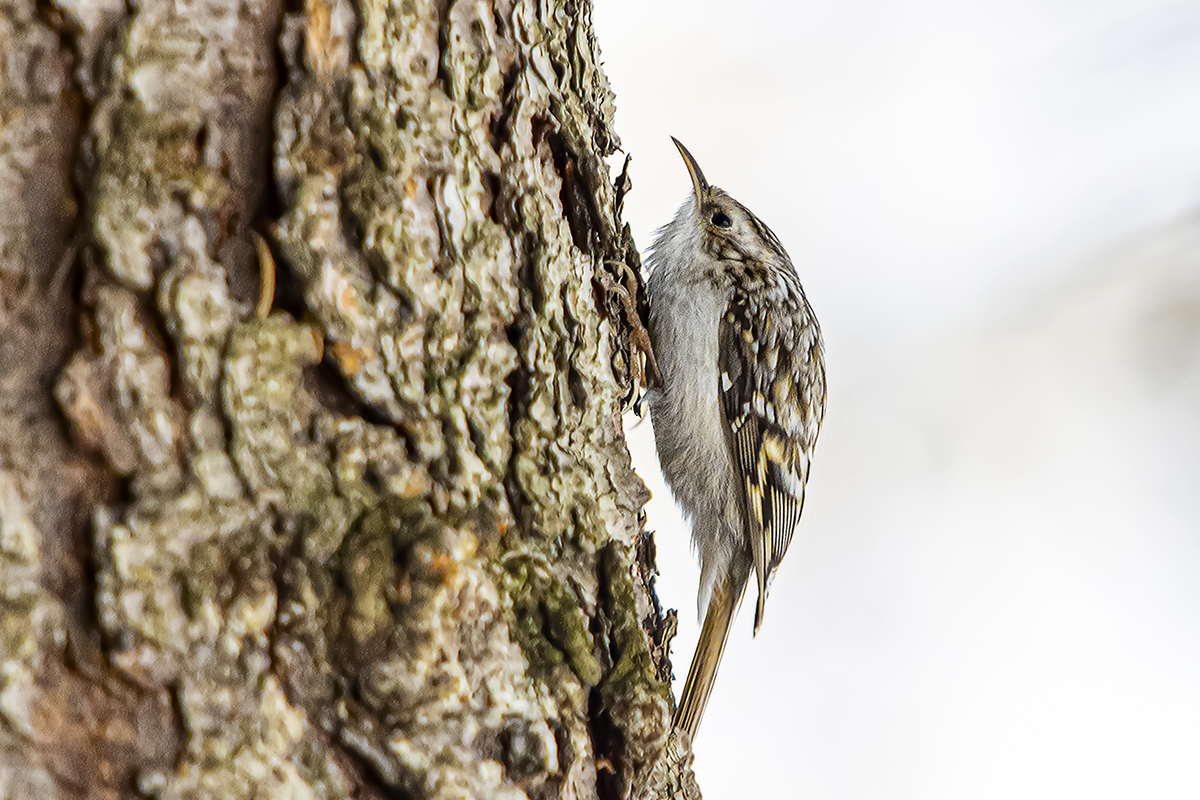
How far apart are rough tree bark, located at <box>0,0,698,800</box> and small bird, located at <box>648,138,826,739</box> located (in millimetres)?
786

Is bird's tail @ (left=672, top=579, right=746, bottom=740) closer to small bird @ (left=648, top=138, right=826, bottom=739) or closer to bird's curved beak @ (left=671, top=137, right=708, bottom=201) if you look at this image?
small bird @ (left=648, top=138, right=826, bottom=739)

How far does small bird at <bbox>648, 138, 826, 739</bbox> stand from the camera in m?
1.53

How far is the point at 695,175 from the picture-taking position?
5.27 ft

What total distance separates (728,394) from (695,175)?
394mm

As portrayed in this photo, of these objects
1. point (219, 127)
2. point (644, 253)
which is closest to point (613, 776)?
point (219, 127)

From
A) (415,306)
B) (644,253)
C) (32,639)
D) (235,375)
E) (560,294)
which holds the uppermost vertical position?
(644,253)

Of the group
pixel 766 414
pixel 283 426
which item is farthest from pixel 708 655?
pixel 283 426

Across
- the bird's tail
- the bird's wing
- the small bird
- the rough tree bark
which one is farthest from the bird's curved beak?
the rough tree bark

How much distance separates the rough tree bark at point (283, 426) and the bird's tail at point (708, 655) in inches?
28.2

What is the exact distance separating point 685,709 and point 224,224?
44.4 inches

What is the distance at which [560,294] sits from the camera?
792mm

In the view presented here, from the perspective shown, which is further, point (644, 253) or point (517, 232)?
point (644, 253)

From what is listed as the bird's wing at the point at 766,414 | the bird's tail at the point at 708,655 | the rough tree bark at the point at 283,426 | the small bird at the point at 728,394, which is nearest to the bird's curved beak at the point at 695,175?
the small bird at the point at 728,394

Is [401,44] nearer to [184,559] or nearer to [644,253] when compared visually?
[184,559]
